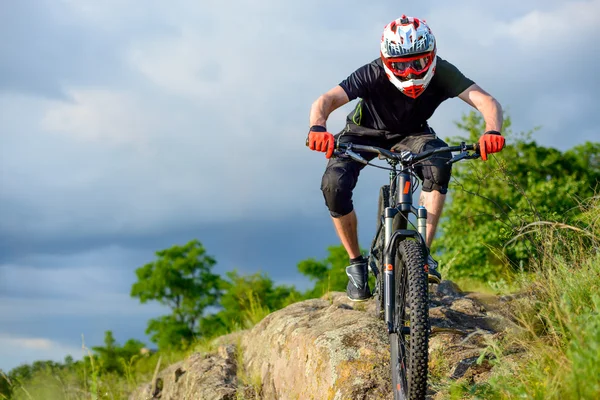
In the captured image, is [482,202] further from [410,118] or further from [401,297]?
[401,297]

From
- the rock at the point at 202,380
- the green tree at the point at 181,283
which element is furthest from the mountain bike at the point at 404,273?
the green tree at the point at 181,283

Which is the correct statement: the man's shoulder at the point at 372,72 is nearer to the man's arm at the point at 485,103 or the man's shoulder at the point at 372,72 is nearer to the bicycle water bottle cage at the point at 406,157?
the man's arm at the point at 485,103

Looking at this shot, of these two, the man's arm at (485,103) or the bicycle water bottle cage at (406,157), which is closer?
the bicycle water bottle cage at (406,157)

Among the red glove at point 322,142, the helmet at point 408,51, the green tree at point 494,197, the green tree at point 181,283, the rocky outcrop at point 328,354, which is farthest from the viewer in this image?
the green tree at point 181,283

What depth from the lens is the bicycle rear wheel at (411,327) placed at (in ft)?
13.3

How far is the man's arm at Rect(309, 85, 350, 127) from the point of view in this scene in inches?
225

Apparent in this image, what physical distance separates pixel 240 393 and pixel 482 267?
50.4 feet

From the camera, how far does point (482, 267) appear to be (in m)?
20.7

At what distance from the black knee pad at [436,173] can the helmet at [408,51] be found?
1.85 ft

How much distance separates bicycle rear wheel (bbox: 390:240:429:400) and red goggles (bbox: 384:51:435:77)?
1.72 m

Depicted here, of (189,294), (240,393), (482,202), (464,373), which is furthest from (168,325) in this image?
(464,373)

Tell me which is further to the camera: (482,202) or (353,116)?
(482,202)

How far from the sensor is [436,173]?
5578 mm

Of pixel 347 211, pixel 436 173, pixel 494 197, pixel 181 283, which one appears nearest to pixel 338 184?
pixel 347 211
